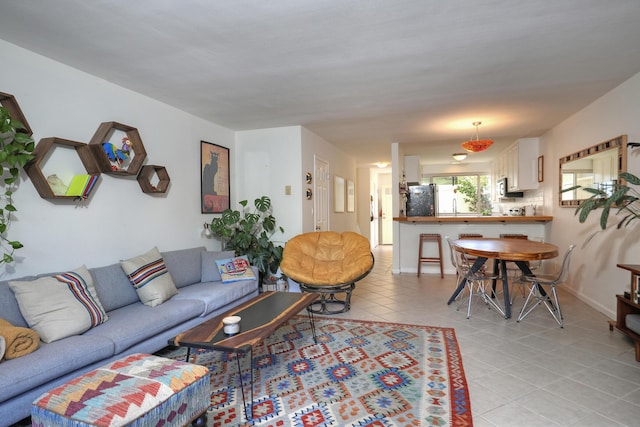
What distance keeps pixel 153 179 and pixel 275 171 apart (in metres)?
1.82

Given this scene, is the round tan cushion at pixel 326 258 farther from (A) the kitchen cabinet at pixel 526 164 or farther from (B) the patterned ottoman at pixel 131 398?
(A) the kitchen cabinet at pixel 526 164

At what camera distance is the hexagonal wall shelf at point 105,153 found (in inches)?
115

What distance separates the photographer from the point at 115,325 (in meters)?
2.35

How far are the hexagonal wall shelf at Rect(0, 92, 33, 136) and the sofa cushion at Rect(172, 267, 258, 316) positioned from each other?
1.81 metres

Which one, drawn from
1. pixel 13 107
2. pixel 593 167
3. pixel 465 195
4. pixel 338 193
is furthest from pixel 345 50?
pixel 465 195

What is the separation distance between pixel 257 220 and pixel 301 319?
1662 millimetres

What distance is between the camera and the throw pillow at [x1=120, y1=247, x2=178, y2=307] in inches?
112

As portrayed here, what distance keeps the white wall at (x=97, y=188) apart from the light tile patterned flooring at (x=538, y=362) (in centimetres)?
237

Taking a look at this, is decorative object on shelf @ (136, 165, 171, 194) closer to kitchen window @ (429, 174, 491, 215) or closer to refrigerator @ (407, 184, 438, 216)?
refrigerator @ (407, 184, 438, 216)

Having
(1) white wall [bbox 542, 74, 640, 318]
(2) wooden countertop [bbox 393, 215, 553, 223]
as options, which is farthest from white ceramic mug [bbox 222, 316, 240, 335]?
(2) wooden countertop [bbox 393, 215, 553, 223]

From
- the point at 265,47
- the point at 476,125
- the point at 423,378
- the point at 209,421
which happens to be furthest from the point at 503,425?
the point at 476,125

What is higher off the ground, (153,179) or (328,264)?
(153,179)

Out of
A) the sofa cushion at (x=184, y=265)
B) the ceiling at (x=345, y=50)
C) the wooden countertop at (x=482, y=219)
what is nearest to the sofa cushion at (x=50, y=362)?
the sofa cushion at (x=184, y=265)

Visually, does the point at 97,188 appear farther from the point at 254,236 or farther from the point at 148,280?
the point at 254,236
